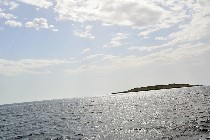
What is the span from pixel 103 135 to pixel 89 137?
6.51ft

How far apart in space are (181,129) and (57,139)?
Answer: 17.3 metres

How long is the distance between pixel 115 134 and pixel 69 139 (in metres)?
6.47

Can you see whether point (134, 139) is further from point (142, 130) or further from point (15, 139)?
point (15, 139)

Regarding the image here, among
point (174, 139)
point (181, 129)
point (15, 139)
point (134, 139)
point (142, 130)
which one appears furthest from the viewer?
point (15, 139)

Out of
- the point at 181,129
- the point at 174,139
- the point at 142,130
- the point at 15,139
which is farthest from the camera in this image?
the point at 15,139

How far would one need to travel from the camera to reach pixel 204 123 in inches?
1677

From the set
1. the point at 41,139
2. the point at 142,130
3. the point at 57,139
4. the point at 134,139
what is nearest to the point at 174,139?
the point at 134,139

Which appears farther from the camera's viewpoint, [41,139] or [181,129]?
[41,139]

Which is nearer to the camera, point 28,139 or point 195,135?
point 195,135

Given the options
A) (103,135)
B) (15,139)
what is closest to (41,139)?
(15,139)

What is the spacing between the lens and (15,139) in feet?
152

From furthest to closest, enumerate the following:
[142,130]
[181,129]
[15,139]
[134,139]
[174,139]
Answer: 1. [15,139]
2. [142,130]
3. [181,129]
4. [134,139]
5. [174,139]

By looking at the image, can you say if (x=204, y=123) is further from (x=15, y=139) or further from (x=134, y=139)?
(x=15, y=139)

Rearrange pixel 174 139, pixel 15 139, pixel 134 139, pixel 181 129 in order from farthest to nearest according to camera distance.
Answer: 1. pixel 15 139
2. pixel 181 129
3. pixel 134 139
4. pixel 174 139
